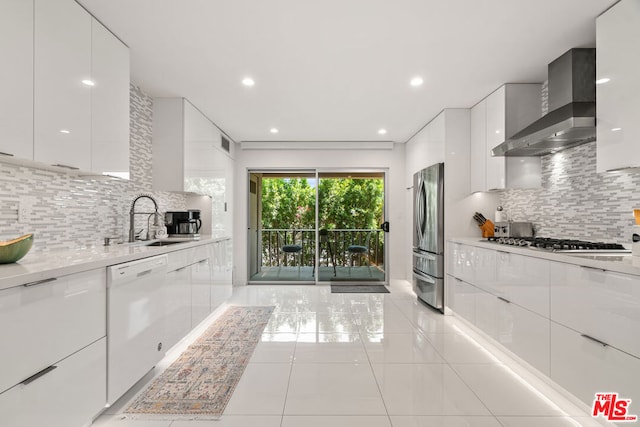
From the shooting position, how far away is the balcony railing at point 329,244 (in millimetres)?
6180

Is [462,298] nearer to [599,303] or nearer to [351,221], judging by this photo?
[599,303]

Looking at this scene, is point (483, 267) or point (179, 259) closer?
point (179, 259)

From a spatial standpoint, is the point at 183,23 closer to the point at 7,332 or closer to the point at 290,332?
the point at 7,332

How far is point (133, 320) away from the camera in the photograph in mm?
1886

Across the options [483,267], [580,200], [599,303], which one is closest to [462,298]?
[483,267]

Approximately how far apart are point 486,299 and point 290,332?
1.86m

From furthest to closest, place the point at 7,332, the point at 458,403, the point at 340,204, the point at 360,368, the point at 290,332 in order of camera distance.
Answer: the point at 340,204
the point at 290,332
the point at 360,368
the point at 458,403
the point at 7,332

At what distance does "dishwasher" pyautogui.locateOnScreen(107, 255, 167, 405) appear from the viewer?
1693 mm

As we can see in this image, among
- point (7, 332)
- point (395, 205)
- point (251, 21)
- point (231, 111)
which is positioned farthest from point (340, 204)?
point (7, 332)

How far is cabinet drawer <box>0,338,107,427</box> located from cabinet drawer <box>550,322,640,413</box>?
8.55 ft

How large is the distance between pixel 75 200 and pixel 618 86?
3.72m

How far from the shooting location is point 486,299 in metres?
2.66

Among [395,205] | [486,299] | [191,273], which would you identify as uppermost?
[395,205]

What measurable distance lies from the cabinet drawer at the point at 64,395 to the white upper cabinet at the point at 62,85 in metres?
1.09
